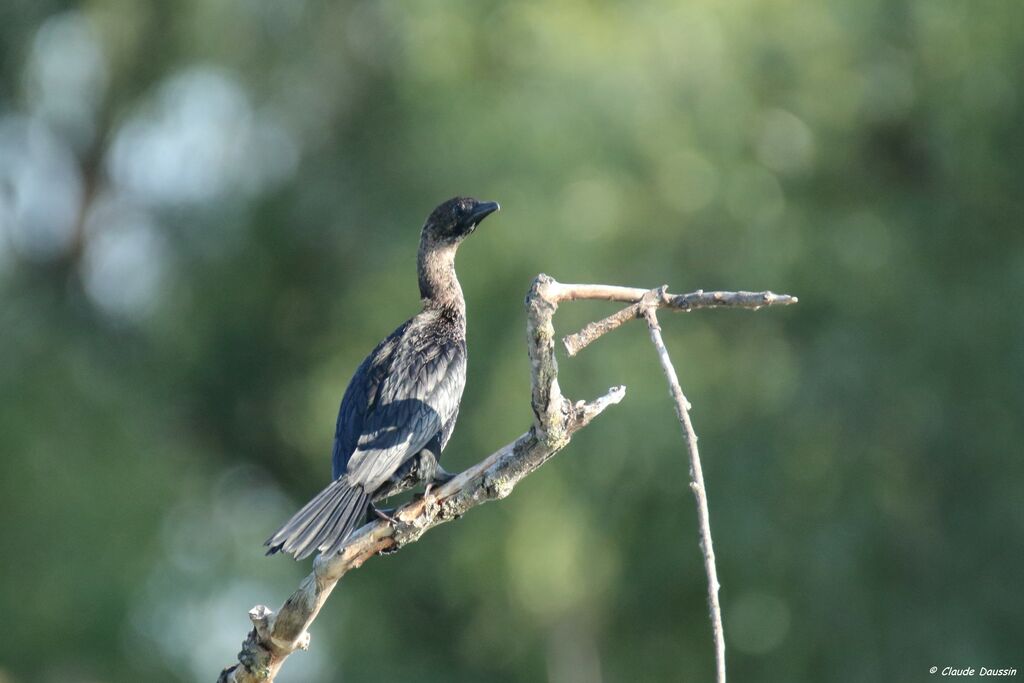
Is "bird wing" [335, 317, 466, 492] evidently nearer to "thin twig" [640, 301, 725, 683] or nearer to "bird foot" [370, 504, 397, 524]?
"bird foot" [370, 504, 397, 524]

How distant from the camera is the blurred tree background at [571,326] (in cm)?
1039

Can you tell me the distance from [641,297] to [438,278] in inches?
100

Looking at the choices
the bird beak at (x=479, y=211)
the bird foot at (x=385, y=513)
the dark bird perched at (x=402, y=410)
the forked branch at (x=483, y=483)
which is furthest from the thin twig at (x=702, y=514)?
the bird beak at (x=479, y=211)

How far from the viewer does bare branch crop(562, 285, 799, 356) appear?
285 cm

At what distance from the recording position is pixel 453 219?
18.4ft

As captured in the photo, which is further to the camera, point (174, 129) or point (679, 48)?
point (174, 129)

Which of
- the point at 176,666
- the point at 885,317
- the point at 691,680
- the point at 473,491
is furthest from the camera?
the point at 176,666

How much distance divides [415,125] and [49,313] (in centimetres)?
426

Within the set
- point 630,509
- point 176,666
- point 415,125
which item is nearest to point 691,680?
point 630,509

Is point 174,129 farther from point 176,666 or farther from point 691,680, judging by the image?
point 691,680

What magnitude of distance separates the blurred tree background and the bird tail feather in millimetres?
5479

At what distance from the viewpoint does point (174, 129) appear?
13.9 m

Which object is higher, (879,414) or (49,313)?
(49,313)

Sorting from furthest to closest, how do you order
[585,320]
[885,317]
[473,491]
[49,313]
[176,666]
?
[49,313] < [176,666] < [885,317] < [585,320] < [473,491]
